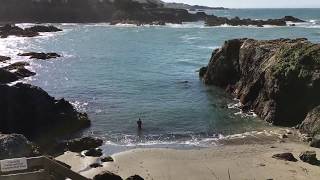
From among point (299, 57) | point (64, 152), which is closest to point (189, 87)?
point (299, 57)

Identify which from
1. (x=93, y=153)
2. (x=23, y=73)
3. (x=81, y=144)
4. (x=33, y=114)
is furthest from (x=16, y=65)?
(x=93, y=153)

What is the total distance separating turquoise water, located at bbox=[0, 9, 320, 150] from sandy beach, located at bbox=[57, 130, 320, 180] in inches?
123

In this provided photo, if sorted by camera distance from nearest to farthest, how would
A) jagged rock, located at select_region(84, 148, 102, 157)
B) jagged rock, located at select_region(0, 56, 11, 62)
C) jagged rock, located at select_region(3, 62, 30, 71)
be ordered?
jagged rock, located at select_region(84, 148, 102, 157) < jagged rock, located at select_region(3, 62, 30, 71) < jagged rock, located at select_region(0, 56, 11, 62)

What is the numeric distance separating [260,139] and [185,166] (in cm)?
769

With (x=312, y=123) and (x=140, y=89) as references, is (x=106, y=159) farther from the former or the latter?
(x=140, y=89)

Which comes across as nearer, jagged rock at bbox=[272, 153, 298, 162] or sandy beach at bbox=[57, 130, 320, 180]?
sandy beach at bbox=[57, 130, 320, 180]

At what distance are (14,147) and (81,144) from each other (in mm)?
7938

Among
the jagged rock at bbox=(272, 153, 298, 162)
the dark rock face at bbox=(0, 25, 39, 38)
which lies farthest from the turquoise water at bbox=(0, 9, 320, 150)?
the dark rock face at bbox=(0, 25, 39, 38)

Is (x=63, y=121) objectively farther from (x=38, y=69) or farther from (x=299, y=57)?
(x=38, y=69)

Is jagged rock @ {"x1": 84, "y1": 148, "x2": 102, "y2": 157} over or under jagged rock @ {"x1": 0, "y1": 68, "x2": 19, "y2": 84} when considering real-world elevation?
under

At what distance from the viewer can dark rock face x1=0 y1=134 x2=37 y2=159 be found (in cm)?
2220

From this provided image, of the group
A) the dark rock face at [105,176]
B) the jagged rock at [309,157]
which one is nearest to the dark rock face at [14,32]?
the jagged rock at [309,157]

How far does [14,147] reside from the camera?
22594 mm

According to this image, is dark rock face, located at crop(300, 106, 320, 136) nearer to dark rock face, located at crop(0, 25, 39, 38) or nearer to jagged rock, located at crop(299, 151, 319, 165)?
jagged rock, located at crop(299, 151, 319, 165)
